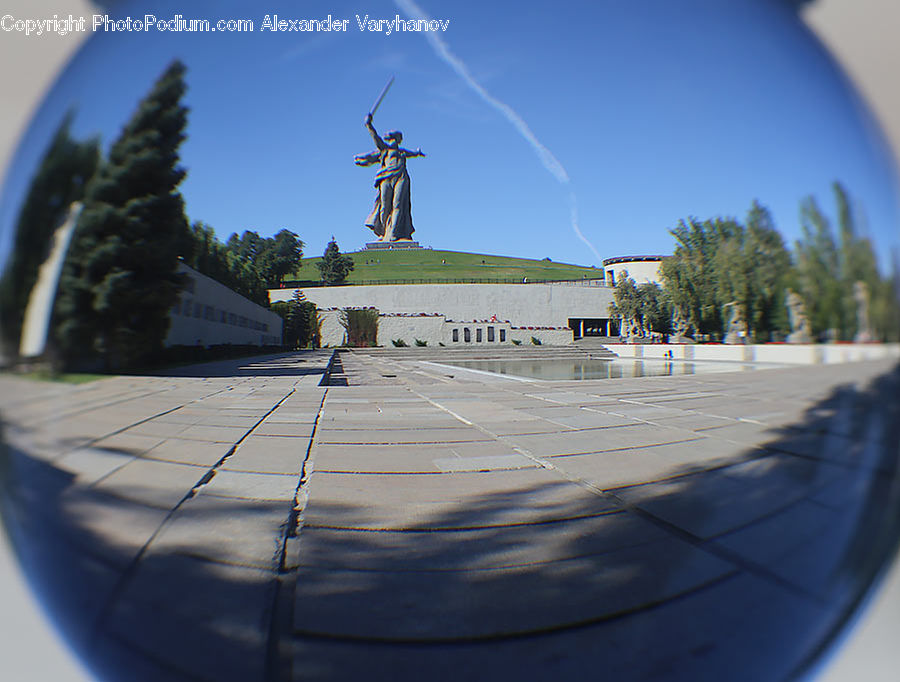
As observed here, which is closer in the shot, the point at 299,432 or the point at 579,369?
the point at 299,432

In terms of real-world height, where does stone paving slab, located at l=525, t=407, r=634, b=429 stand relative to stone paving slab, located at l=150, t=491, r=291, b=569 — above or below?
above

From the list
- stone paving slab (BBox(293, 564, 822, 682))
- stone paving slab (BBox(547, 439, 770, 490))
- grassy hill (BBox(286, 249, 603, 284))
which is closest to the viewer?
stone paving slab (BBox(293, 564, 822, 682))

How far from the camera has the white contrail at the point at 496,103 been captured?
34.4 inches

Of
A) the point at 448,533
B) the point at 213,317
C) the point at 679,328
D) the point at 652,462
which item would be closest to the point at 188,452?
the point at 213,317

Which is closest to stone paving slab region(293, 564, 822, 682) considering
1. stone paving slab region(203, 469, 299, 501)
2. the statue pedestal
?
stone paving slab region(203, 469, 299, 501)

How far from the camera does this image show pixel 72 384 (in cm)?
86

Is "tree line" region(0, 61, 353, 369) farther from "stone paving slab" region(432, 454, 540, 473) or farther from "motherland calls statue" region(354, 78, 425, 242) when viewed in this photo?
"stone paving slab" region(432, 454, 540, 473)

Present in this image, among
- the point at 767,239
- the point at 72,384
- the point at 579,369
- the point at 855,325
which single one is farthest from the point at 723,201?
the point at 72,384

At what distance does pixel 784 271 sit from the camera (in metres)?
0.82

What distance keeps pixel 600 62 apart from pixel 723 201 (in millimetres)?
328

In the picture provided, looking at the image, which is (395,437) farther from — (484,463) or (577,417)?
(577,417)

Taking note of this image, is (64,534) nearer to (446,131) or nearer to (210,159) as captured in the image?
(210,159)

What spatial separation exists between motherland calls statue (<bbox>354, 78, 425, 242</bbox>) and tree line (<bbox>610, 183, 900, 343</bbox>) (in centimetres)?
50

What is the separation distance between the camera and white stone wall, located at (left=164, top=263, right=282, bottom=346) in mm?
→ 947
